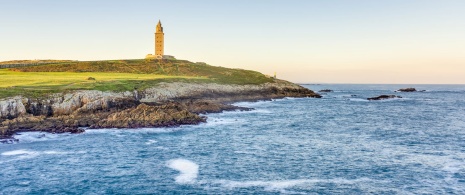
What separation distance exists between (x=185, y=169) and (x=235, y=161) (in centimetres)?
471

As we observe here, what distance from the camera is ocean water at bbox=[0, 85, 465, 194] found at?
1002 inches

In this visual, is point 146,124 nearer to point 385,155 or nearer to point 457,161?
point 385,155

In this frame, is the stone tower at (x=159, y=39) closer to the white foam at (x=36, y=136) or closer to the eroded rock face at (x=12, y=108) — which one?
the eroded rock face at (x=12, y=108)

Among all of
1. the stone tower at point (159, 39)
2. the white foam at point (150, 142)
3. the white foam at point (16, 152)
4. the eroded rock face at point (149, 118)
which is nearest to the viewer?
the white foam at point (16, 152)

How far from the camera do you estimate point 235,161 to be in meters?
32.3

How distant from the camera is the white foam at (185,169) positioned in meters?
27.0

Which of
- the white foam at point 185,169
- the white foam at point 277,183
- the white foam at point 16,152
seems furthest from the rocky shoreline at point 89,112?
the white foam at point 277,183

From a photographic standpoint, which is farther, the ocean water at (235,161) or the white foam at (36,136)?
the white foam at (36,136)

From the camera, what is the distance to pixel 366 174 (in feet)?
93.4

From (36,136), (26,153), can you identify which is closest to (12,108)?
(36,136)

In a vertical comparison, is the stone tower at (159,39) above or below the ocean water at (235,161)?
above

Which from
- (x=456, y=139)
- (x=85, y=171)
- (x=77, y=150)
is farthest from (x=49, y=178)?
(x=456, y=139)

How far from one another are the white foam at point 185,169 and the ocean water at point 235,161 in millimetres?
72

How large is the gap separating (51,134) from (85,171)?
17.4 meters
